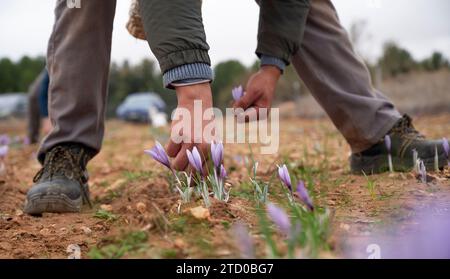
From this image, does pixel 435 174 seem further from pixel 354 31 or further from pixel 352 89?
pixel 354 31

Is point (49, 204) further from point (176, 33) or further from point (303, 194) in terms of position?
point (303, 194)

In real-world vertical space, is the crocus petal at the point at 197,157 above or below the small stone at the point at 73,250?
above

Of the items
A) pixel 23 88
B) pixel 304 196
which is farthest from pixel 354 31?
pixel 23 88

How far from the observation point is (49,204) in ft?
6.22

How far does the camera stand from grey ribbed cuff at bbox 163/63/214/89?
4.44 feet

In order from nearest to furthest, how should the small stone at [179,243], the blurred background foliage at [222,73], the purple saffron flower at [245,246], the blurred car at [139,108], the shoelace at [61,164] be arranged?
the purple saffron flower at [245,246] < the small stone at [179,243] < the shoelace at [61,164] < the blurred background foliage at [222,73] < the blurred car at [139,108]

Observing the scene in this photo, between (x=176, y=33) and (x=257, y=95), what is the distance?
1.78 feet

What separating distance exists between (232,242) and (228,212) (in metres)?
0.32

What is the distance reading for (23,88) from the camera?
30.4 meters

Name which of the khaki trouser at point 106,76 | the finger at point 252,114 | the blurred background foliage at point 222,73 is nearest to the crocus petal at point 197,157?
the finger at point 252,114

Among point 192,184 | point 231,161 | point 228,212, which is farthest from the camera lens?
point 231,161

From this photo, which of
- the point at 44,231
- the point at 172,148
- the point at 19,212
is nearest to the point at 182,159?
the point at 172,148

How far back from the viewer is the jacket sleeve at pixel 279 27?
72.7 inches

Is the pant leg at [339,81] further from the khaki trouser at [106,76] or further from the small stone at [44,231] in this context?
the small stone at [44,231]
